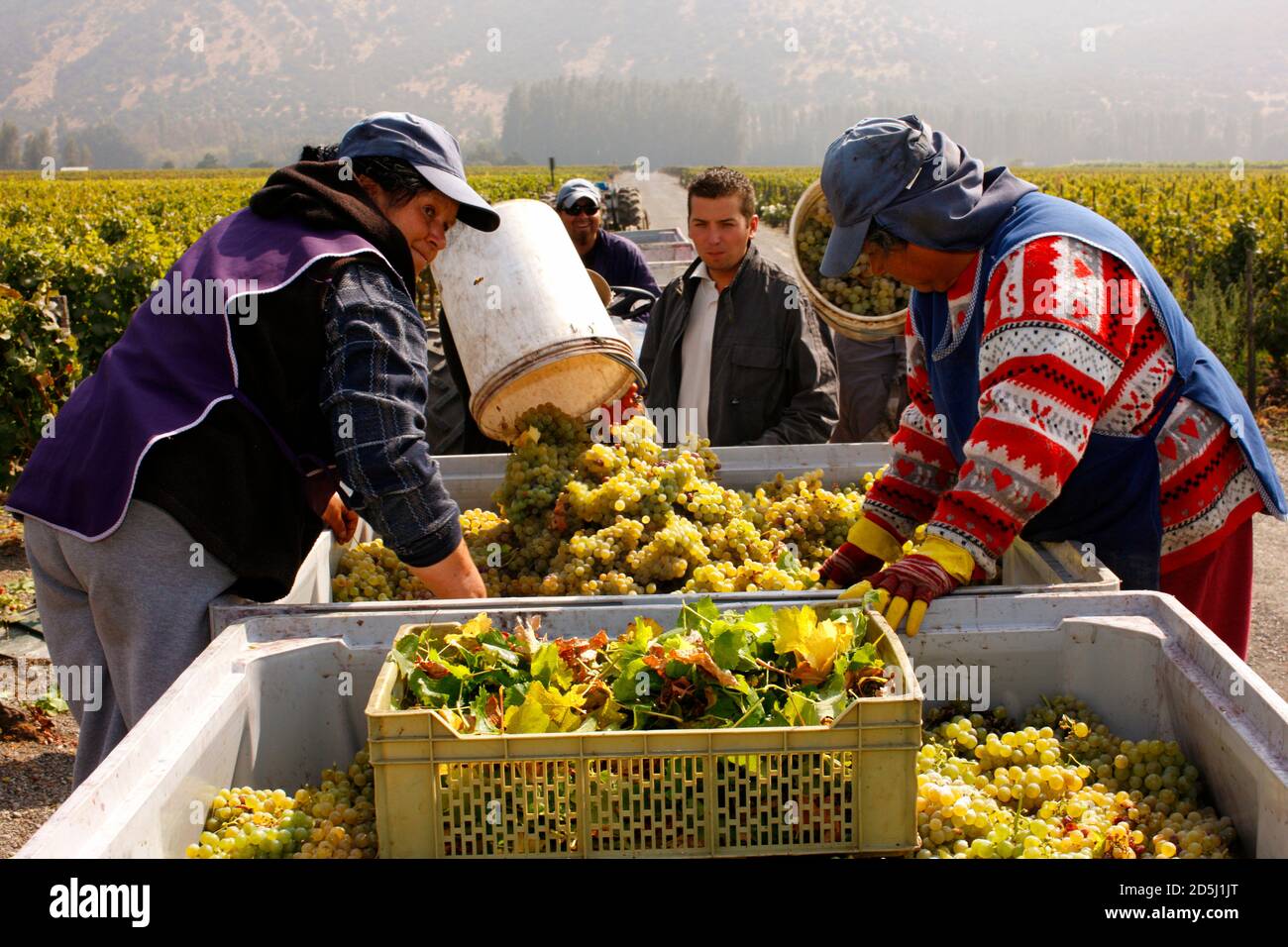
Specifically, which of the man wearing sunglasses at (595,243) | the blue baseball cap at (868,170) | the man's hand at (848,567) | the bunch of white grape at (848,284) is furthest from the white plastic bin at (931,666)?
the man wearing sunglasses at (595,243)

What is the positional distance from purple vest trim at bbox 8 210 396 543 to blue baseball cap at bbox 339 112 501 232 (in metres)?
0.24

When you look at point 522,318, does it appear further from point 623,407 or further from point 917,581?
point 917,581

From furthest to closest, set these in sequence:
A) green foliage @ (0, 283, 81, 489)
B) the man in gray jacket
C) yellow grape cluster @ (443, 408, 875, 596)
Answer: green foliage @ (0, 283, 81, 489) → the man in gray jacket → yellow grape cluster @ (443, 408, 875, 596)

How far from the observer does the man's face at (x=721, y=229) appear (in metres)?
4.96

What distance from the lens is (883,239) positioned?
8.63 ft

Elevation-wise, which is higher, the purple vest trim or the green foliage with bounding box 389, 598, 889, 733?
the purple vest trim

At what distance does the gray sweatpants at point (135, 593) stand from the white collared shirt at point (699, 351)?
2.82 meters

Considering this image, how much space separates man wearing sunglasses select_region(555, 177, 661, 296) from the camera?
280 inches

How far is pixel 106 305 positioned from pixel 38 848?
8979 millimetres

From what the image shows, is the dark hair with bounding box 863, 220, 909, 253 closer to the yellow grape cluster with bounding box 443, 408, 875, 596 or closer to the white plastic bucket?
the yellow grape cluster with bounding box 443, 408, 875, 596

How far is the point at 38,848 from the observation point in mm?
1501

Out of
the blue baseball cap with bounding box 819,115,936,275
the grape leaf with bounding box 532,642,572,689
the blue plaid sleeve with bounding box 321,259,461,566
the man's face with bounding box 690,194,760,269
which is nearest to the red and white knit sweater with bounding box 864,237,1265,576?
the blue baseball cap with bounding box 819,115,936,275

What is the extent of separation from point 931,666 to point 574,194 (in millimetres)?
5309
